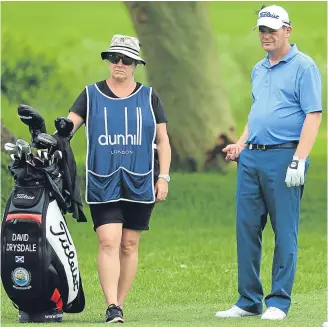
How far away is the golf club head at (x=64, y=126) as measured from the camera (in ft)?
29.5

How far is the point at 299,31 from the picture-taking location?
69.8 feet

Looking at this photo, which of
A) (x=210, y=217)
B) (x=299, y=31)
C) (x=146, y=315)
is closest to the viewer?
(x=146, y=315)

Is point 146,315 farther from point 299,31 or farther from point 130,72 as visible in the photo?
point 299,31

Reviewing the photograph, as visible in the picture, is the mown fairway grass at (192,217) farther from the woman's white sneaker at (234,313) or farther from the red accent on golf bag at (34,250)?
the red accent on golf bag at (34,250)

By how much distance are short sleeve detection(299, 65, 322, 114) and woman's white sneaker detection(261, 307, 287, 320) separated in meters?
1.34

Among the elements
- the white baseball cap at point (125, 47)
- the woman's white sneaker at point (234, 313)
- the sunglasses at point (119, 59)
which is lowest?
the woman's white sneaker at point (234, 313)

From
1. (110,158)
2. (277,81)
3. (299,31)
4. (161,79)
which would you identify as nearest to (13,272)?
(110,158)

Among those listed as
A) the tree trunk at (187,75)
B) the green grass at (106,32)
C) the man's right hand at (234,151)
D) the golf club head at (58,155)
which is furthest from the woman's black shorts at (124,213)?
the green grass at (106,32)

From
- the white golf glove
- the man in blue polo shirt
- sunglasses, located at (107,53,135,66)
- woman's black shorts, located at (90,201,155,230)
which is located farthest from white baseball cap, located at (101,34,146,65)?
the white golf glove

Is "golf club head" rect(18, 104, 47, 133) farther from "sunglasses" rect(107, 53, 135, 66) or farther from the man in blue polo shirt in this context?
the man in blue polo shirt

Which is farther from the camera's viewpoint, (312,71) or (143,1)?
(143,1)

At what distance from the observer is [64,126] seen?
9.01 meters

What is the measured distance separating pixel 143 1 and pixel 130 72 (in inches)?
401

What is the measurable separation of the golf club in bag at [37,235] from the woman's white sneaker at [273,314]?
1.30 meters
